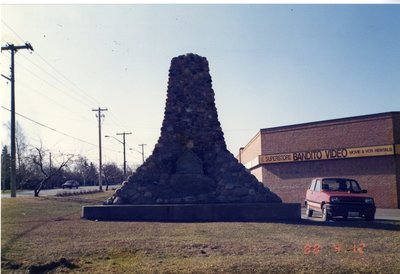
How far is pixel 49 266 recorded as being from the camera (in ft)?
24.2

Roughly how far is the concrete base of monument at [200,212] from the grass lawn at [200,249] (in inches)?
108

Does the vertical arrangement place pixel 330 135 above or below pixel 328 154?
above

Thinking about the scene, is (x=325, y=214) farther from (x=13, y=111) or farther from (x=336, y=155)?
(x=13, y=111)

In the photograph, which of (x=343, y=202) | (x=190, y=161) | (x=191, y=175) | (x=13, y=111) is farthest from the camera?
(x=13, y=111)

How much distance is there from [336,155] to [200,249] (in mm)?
19951

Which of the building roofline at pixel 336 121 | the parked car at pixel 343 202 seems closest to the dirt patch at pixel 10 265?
the parked car at pixel 343 202

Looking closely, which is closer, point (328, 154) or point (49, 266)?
point (49, 266)

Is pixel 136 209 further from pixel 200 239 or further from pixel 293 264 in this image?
pixel 293 264

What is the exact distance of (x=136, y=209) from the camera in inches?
606

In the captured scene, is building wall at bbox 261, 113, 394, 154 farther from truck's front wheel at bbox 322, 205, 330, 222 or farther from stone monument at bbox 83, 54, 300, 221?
truck's front wheel at bbox 322, 205, 330, 222

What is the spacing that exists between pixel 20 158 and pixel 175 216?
22446mm

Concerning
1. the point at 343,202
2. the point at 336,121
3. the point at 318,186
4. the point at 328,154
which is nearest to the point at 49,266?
the point at 343,202

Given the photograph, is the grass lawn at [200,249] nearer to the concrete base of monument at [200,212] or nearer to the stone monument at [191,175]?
the concrete base of monument at [200,212]

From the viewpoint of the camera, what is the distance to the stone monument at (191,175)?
600 inches
